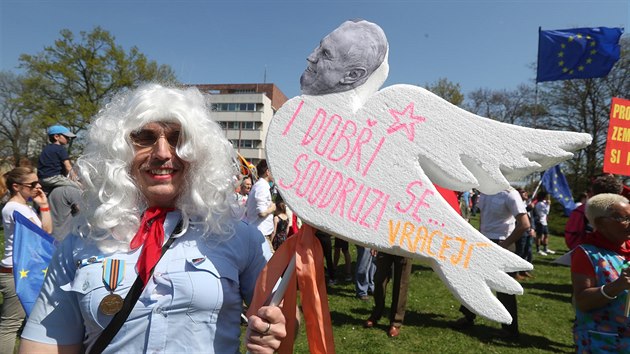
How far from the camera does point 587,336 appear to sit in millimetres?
2340

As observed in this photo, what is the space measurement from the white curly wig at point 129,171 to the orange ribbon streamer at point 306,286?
217 mm

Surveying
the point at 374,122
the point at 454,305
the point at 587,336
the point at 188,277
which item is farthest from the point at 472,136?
the point at 454,305

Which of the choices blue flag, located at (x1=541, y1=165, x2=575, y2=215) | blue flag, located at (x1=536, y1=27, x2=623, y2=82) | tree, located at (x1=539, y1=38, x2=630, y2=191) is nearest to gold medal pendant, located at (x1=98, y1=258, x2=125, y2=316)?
blue flag, located at (x1=536, y1=27, x2=623, y2=82)

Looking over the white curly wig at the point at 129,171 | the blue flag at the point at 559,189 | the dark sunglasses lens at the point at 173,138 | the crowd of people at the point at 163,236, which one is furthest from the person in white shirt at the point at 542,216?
the dark sunglasses lens at the point at 173,138

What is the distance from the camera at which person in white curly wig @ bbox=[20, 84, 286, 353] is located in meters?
1.23

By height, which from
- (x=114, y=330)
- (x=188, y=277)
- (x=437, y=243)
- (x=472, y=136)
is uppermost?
(x=472, y=136)

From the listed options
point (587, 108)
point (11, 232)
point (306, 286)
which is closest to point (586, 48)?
point (306, 286)

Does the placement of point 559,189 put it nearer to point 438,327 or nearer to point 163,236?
point 438,327

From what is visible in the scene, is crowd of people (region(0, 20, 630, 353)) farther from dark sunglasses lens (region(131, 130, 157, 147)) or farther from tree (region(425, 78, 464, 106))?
tree (region(425, 78, 464, 106))

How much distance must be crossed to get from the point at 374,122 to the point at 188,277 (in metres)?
0.75

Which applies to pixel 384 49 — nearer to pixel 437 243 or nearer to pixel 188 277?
pixel 437 243

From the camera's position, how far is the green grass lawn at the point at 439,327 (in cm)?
412

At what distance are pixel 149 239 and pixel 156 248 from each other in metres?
0.05

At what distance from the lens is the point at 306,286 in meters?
1.24
